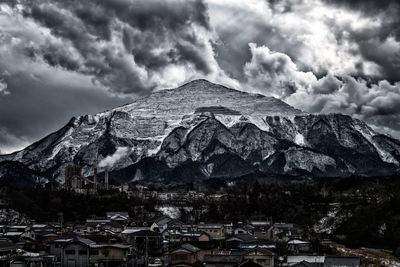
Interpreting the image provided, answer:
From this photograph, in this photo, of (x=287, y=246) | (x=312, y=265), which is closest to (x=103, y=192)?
(x=287, y=246)

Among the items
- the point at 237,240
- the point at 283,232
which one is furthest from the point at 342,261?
the point at 283,232

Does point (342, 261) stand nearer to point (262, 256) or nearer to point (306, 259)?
point (306, 259)

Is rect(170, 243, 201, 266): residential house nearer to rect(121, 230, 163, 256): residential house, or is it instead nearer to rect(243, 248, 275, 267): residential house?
rect(243, 248, 275, 267): residential house

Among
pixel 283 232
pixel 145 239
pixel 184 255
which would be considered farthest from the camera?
pixel 283 232

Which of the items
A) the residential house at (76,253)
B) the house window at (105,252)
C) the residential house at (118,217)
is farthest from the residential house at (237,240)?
the residential house at (118,217)

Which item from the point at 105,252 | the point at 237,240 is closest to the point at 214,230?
the point at 237,240

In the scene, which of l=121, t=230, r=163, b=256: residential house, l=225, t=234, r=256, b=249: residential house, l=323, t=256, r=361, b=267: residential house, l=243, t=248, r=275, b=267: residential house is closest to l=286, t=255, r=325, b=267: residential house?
l=323, t=256, r=361, b=267: residential house

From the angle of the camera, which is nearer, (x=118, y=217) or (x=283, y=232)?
(x=283, y=232)

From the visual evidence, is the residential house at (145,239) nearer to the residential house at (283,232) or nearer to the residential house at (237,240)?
the residential house at (237,240)

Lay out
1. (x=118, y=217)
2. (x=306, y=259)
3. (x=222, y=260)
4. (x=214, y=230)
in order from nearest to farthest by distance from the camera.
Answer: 1. (x=222, y=260)
2. (x=306, y=259)
3. (x=214, y=230)
4. (x=118, y=217)

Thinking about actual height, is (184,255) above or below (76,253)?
below

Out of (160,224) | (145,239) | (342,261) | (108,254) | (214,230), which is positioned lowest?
(342,261)
